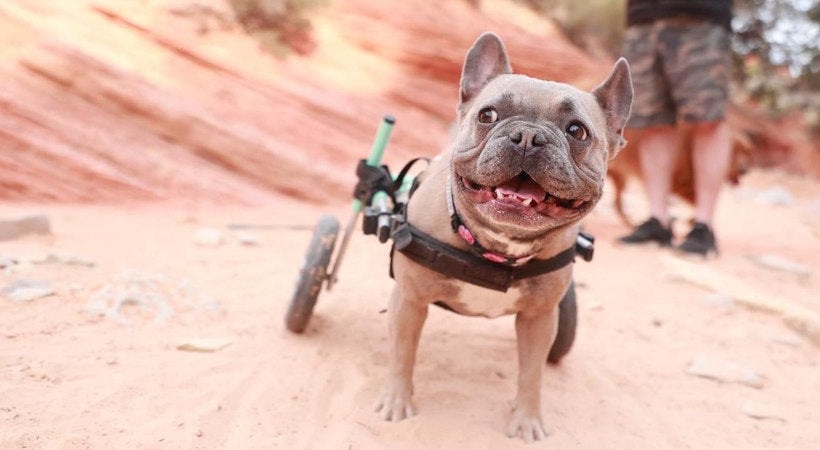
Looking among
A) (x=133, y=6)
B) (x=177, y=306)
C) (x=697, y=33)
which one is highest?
(x=697, y=33)

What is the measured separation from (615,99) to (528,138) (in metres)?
0.56

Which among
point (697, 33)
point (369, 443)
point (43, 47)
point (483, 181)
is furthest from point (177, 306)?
point (697, 33)

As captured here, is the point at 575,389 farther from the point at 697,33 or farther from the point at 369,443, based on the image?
the point at 697,33

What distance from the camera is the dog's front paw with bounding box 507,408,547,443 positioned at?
88.0 inches

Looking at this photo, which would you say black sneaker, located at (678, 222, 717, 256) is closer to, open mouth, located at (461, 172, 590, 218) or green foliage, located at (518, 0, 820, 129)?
open mouth, located at (461, 172, 590, 218)

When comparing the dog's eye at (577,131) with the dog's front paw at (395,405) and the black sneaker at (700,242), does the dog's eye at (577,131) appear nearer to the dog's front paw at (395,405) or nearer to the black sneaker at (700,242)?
the dog's front paw at (395,405)

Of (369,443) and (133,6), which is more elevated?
(133,6)

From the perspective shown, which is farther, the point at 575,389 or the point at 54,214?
the point at 54,214

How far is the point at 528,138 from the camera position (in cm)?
171

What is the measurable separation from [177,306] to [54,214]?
6.76 feet

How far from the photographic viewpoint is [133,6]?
667 centimetres

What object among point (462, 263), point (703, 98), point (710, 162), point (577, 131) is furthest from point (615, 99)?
point (710, 162)

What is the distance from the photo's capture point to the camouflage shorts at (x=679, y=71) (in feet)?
16.2

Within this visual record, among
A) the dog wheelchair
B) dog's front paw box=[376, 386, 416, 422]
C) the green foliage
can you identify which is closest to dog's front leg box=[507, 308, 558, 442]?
dog's front paw box=[376, 386, 416, 422]
